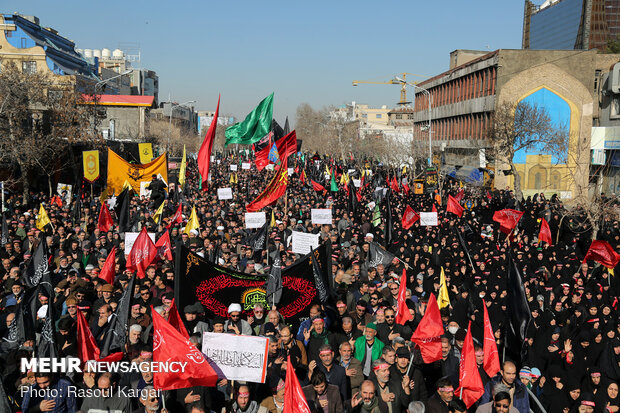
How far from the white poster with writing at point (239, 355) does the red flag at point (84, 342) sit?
169cm

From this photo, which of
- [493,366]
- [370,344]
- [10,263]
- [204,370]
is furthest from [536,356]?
[10,263]

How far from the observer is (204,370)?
6785 mm

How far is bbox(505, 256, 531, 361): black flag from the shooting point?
8.45m

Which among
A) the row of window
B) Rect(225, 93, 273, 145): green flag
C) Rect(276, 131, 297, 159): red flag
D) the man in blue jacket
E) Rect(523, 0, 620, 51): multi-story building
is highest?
Rect(523, 0, 620, 51): multi-story building

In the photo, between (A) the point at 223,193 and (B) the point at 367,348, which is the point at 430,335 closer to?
(B) the point at 367,348

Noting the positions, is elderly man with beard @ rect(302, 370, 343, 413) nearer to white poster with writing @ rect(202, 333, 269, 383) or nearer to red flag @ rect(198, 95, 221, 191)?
white poster with writing @ rect(202, 333, 269, 383)

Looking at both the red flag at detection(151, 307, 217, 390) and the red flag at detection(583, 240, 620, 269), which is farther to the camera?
the red flag at detection(583, 240, 620, 269)

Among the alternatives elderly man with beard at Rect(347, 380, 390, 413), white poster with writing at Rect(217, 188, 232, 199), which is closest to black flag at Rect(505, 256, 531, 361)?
elderly man with beard at Rect(347, 380, 390, 413)

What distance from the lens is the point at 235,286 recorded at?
9.40 meters

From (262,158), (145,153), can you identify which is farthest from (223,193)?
(145,153)

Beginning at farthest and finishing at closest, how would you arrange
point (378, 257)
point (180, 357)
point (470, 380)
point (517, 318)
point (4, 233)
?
point (4, 233) < point (378, 257) < point (517, 318) < point (470, 380) < point (180, 357)

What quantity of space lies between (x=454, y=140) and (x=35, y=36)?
42748 millimetres

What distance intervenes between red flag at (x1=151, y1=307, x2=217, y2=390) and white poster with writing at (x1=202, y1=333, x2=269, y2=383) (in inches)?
5.0

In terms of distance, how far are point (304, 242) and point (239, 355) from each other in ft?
24.2
